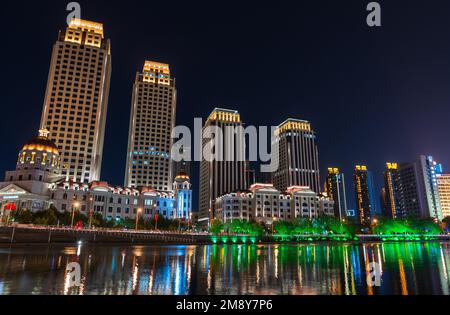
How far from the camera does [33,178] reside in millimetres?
120750

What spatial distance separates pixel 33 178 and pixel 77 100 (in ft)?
169

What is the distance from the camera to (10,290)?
57.3 feet

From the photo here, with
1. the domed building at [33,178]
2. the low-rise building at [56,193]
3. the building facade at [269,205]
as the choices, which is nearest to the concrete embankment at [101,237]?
the low-rise building at [56,193]

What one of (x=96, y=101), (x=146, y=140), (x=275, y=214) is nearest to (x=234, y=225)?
(x=275, y=214)

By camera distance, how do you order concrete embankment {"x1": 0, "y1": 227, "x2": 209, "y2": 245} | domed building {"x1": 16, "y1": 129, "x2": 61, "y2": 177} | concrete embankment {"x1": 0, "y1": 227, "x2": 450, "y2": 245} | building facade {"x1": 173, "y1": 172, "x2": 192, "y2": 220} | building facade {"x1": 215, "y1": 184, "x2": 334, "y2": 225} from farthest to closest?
1. building facade {"x1": 215, "y1": 184, "x2": 334, "y2": 225}
2. building facade {"x1": 173, "y1": 172, "x2": 192, "y2": 220}
3. domed building {"x1": 16, "y1": 129, "x2": 61, "y2": 177}
4. concrete embankment {"x1": 0, "y1": 227, "x2": 450, "y2": 245}
5. concrete embankment {"x1": 0, "y1": 227, "x2": 209, "y2": 245}

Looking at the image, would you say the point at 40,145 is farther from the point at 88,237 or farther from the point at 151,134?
the point at 88,237

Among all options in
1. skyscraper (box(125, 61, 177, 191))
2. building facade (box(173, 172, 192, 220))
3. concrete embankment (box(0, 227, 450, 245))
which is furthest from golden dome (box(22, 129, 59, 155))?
concrete embankment (box(0, 227, 450, 245))

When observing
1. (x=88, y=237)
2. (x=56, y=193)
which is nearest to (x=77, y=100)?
(x=56, y=193)

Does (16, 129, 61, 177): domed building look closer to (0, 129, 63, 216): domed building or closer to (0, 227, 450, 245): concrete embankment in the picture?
(0, 129, 63, 216): domed building

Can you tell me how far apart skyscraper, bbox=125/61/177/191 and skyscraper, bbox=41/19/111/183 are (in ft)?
66.3

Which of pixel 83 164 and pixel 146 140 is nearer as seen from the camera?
pixel 83 164

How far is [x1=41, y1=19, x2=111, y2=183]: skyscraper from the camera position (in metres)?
150

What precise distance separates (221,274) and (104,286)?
381 inches
